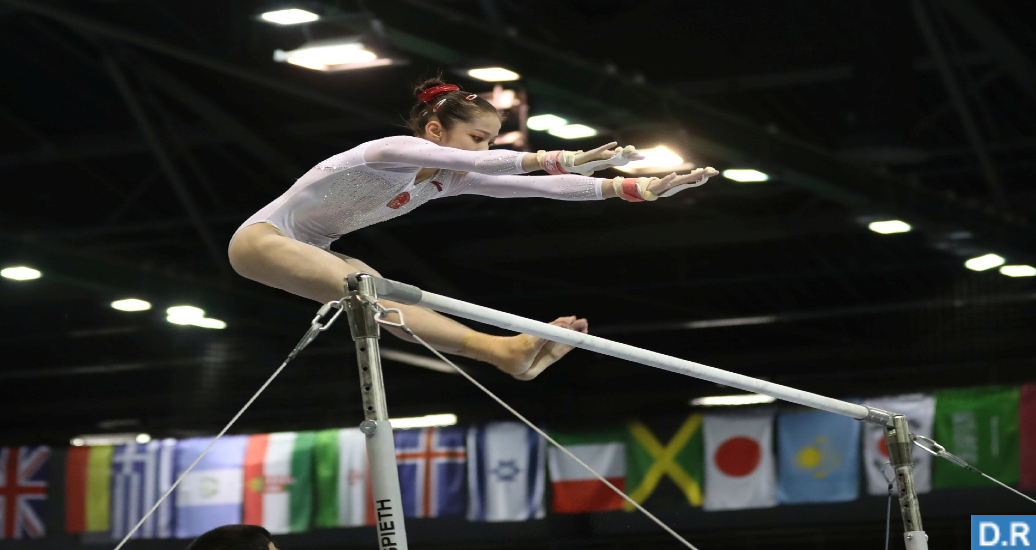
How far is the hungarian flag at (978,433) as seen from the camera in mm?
9078

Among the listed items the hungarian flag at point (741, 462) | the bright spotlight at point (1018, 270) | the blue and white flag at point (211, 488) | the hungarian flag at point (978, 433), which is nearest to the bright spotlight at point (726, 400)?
the hungarian flag at point (741, 462)

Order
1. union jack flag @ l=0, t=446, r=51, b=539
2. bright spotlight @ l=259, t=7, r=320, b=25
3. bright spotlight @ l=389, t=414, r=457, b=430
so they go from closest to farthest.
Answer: bright spotlight @ l=259, t=7, r=320, b=25 → union jack flag @ l=0, t=446, r=51, b=539 → bright spotlight @ l=389, t=414, r=457, b=430

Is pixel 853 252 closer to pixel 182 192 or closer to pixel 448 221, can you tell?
pixel 448 221

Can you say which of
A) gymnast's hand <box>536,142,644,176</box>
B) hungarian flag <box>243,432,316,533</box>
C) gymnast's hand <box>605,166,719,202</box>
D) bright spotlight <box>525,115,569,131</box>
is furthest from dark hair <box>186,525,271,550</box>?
hungarian flag <box>243,432,316,533</box>

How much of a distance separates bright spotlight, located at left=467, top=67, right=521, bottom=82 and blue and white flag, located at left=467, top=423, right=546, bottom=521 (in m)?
4.62

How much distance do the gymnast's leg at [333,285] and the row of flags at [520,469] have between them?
6.49 meters

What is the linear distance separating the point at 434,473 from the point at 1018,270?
458 centimetres

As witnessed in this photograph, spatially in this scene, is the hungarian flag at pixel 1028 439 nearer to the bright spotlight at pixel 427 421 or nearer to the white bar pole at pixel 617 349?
the bright spotlight at pixel 427 421

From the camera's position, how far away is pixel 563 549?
10.4 metres

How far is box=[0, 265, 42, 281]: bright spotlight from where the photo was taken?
962 cm

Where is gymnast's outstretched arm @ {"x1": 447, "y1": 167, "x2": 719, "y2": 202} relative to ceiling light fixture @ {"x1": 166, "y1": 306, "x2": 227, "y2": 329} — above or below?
below

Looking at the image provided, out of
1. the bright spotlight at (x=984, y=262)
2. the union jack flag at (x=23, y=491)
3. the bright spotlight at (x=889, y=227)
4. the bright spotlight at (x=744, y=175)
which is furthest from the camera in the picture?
the union jack flag at (x=23, y=491)

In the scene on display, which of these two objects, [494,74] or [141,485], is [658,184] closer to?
[494,74]

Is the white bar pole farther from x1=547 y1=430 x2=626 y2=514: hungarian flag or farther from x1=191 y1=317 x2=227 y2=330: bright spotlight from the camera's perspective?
x1=191 y1=317 x2=227 y2=330: bright spotlight
